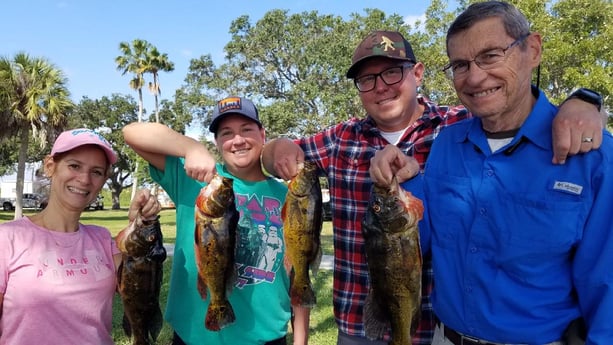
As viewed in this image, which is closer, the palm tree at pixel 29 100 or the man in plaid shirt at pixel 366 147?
the man in plaid shirt at pixel 366 147

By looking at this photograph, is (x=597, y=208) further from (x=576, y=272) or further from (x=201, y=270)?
(x=201, y=270)

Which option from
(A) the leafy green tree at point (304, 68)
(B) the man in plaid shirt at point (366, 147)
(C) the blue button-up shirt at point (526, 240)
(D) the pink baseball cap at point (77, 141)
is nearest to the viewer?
(C) the blue button-up shirt at point (526, 240)

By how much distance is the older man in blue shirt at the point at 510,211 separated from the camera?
240cm

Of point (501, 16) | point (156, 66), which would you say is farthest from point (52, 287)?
point (156, 66)

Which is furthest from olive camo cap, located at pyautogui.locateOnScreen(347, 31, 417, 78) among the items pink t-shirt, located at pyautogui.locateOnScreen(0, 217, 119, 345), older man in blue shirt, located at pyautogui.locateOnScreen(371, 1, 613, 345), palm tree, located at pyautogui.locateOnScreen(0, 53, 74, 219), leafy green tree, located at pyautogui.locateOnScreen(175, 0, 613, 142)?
palm tree, located at pyautogui.locateOnScreen(0, 53, 74, 219)

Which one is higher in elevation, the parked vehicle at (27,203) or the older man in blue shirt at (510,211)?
the older man in blue shirt at (510,211)

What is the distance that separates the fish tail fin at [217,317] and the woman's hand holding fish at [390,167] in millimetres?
1424

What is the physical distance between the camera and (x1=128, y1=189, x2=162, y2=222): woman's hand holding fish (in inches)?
123

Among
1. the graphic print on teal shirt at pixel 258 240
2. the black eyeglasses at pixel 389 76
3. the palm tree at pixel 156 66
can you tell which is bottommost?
the graphic print on teal shirt at pixel 258 240

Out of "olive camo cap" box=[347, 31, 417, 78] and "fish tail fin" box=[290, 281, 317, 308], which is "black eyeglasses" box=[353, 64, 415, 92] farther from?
"fish tail fin" box=[290, 281, 317, 308]

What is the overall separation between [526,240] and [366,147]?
1491mm

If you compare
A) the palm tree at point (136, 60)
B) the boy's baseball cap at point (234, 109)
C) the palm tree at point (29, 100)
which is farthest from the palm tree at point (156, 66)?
the boy's baseball cap at point (234, 109)

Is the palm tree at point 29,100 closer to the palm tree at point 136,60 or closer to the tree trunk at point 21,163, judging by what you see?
the tree trunk at point 21,163

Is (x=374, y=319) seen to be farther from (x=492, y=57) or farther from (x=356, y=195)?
(x=492, y=57)
